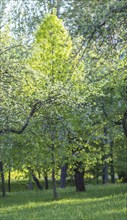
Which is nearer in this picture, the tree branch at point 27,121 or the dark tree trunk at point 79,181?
the tree branch at point 27,121

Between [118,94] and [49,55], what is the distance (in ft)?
17.2

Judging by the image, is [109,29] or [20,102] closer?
[109,29]

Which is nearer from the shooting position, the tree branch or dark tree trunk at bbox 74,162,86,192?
the tree branch

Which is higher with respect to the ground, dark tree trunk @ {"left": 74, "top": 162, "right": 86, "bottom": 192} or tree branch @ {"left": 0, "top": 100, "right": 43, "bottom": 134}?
tree branch @ {"left": 0, "top": 100, "right": 43, "bottom": 134}

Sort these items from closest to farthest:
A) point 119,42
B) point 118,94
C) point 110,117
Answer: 1. point 119,42
2. point 118,94
3. point 110,117

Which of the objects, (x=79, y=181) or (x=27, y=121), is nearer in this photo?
(x=27, y=121)

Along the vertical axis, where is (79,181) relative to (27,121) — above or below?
below

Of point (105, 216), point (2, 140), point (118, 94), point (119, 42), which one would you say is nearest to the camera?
point (119, 42)

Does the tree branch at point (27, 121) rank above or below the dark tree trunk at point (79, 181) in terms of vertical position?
above

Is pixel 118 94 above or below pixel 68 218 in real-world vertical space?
above

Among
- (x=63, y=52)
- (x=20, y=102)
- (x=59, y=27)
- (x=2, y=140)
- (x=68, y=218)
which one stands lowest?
(x=68, y=218)

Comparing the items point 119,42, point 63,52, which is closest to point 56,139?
point 63,52

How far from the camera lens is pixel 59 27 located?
2450cm

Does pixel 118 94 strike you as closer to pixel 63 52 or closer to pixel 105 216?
pixel 63 52
